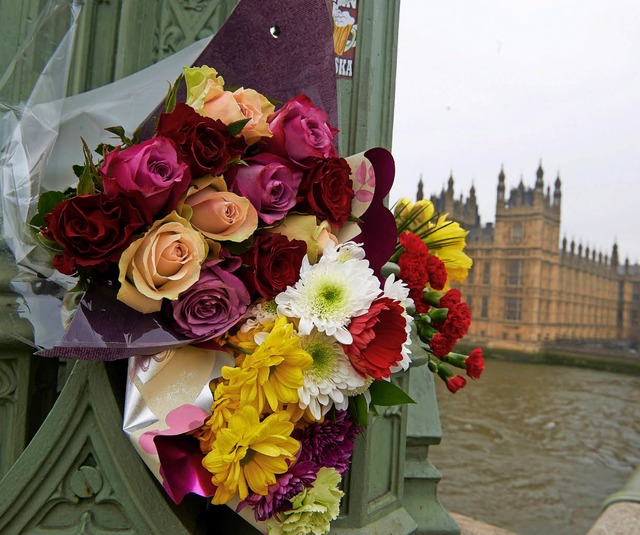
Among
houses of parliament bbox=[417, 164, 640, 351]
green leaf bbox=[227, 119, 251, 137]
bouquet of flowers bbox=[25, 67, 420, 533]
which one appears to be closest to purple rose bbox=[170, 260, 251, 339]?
bouquet of flowers bbox=[25, 67, 420, 533]

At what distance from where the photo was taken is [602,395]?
23.2m

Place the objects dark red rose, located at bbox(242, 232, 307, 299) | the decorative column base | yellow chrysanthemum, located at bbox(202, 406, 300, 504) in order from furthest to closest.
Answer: the decorative column base, dark red rose, located at bbox(242, 232, 307, 299), yellow chrysanthemum, located at bbox(202, 406, 300, 504)

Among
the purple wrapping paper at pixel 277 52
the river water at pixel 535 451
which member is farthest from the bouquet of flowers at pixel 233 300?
the river water at pixel 535 451

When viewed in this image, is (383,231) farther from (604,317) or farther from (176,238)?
(604,317)

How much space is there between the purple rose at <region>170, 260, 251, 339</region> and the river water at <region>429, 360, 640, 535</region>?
6.96 meters

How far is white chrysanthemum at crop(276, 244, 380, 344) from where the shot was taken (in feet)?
3.24

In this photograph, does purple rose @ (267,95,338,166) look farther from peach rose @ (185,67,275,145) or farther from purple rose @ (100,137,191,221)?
purple rose @ (100,137,191,221)

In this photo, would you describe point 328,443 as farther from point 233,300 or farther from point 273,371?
point 233,300

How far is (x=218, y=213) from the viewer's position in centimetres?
100

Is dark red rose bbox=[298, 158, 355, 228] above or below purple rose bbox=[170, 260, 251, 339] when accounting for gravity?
above

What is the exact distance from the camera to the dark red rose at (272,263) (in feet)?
3.37

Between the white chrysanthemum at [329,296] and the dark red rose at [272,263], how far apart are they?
0.02 m

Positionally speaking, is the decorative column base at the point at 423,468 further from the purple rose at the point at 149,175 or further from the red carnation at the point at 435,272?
the purple rose at the point at 149,175

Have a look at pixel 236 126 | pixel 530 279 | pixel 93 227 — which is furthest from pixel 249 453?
pixel 530 279
